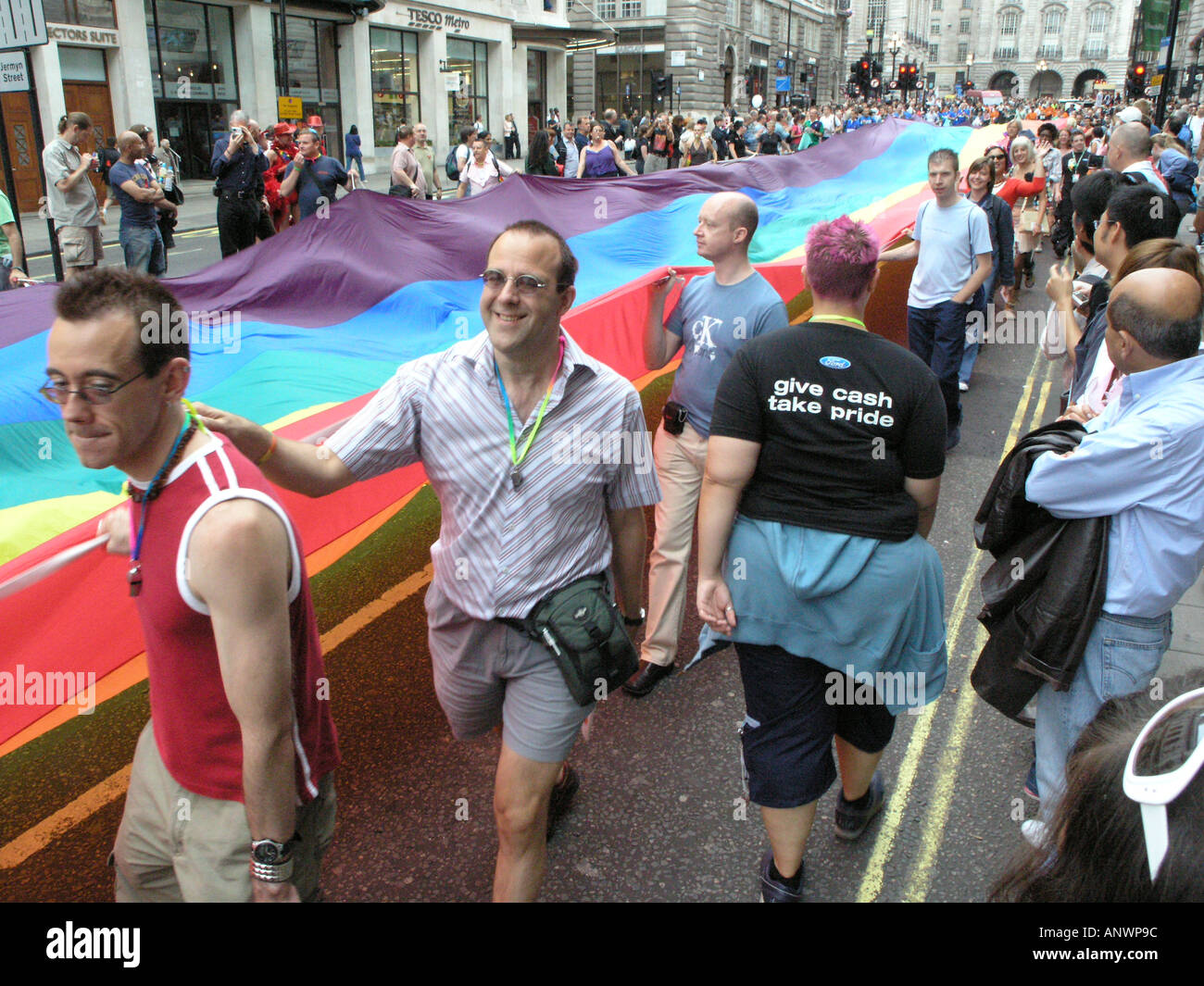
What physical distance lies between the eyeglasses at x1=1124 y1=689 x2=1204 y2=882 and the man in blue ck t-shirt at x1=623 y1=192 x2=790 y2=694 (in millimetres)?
3208

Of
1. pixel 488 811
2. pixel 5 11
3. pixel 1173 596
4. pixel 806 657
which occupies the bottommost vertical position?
pixel 488 811

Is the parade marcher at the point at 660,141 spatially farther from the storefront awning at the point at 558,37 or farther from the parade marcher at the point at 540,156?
the storefront awning at the point at 558,37

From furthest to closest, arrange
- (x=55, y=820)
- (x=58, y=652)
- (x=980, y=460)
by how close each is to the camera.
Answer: (x=980, y=460), (x=55, y=820), (x=58, y=652)

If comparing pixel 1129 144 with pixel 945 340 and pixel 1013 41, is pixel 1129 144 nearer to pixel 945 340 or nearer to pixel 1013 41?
pixel 945 340

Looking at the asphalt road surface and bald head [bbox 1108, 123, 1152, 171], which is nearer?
the asphalt road surface

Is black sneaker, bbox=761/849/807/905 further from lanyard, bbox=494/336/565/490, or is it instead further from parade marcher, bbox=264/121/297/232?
parade marcher, bbox=264/121/297/232

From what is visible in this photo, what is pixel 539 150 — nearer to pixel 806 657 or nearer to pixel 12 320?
pixel 12 320

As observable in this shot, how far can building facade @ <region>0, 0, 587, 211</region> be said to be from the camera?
23.4 meters

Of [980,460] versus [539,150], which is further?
[539,150]

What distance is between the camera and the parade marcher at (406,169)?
651 inches

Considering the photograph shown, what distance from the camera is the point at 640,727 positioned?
4.13m

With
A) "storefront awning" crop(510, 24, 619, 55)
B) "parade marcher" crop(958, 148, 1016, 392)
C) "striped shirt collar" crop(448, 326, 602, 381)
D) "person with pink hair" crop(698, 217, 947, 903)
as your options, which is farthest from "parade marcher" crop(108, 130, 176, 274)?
"storefront awning" crop(510, 24, 619, 55)

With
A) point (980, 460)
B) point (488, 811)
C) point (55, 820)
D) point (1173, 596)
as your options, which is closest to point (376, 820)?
point (488, 811)
